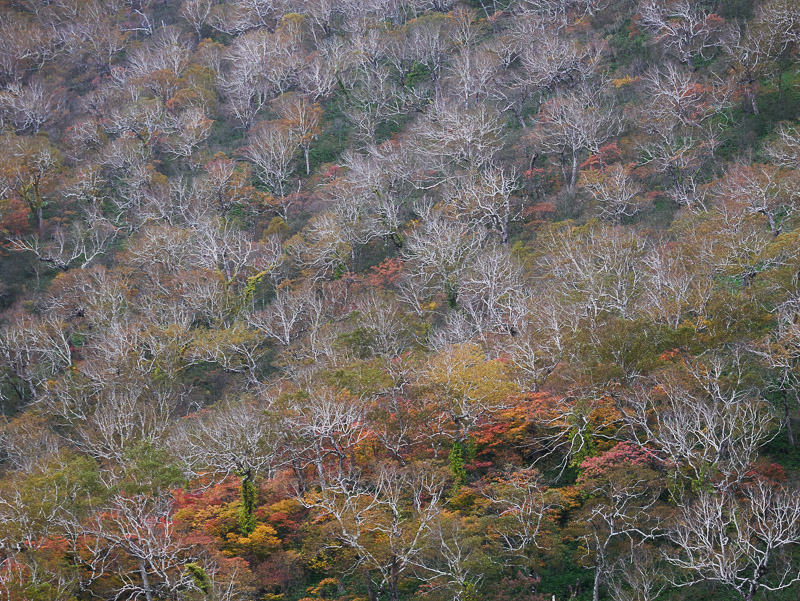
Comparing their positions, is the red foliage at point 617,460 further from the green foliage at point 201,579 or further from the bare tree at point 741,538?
the green foliage at point 201,579

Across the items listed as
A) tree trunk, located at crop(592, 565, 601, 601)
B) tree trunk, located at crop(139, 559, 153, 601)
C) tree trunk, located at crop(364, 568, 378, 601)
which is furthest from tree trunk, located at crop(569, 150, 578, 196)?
tree trunk, located at crop(139, 559, 153, 601)

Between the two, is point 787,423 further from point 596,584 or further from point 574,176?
point 574,176

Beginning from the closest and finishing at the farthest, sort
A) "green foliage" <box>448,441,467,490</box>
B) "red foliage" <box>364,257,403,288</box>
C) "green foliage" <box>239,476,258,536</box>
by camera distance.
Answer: "green foliage" <box>239,476,258,536</box> < "green foliage" <box>448,441,467,490</box> < "red foliage" <box>364,257,403,288</box>

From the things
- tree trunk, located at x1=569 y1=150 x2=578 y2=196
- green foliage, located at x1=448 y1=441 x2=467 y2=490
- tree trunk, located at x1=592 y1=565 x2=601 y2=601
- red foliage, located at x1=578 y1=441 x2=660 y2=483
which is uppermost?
red foliage, located at x1=578 y1=441 x2=660 y2=483

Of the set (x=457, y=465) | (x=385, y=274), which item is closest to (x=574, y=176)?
(x=385, y=274)

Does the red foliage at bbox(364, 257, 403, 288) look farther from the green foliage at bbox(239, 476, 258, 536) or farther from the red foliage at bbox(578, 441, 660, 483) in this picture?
the red foliage at bbox(578, 441, 660, 483)

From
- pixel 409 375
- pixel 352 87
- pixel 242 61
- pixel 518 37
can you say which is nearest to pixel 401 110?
pixel 352 87

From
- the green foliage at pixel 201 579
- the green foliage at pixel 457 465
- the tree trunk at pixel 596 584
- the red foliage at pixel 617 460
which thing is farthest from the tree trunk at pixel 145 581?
the red foliage at pixel 617 460

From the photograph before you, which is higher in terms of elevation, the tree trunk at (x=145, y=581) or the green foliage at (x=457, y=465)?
the tree trunk at (x=145, y=581)

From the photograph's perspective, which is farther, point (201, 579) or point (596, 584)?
point (201, 579)
